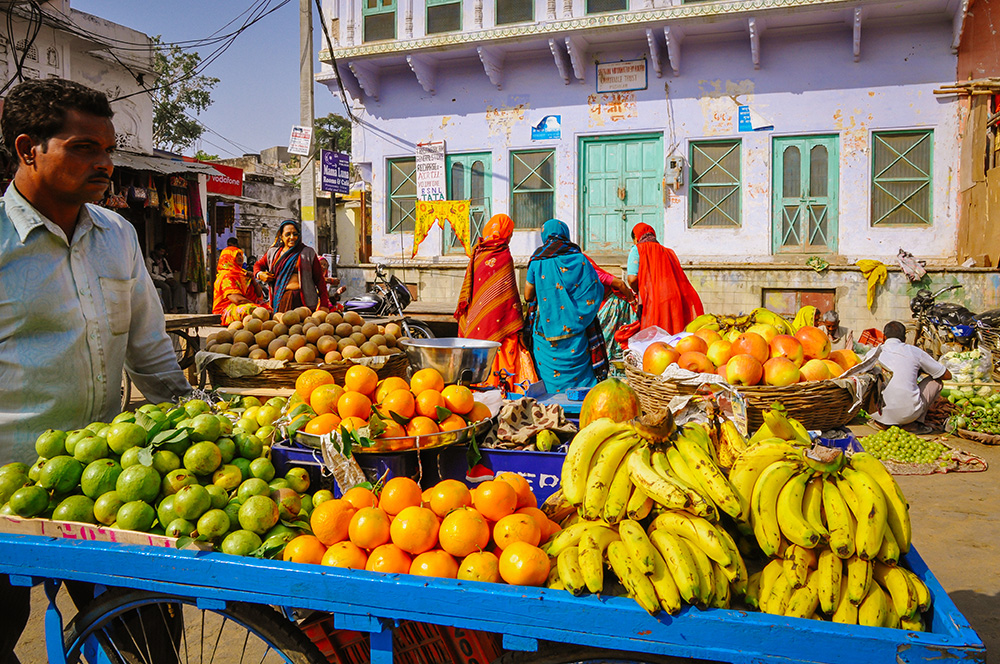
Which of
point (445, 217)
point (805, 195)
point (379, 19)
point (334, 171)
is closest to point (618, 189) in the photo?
point (805, 195)

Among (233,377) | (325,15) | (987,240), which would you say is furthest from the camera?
(325,15)

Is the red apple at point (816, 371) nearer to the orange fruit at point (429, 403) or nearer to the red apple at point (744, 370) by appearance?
the red apple at point (744, 370)

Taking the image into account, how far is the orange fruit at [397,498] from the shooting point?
1.73m

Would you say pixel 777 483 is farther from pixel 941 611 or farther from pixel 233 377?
pixel 233 377

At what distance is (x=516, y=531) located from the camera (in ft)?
5.21

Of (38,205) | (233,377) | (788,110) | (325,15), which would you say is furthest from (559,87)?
(38,205)

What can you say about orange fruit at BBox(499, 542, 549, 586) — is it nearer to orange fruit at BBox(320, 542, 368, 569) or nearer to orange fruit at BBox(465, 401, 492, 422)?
orange fruit at BBox(320, 542, 368, 569)

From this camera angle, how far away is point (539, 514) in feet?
5.71

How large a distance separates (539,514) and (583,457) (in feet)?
0.69

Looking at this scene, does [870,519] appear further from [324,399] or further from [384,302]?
[384,302]

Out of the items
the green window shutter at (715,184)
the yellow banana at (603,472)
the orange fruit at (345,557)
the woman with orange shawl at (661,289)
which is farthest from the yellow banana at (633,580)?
the green window shutter at (715,184)

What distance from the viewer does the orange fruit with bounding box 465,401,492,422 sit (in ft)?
7.53

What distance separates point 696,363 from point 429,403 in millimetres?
1143

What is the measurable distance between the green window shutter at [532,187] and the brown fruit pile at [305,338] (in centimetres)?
759
